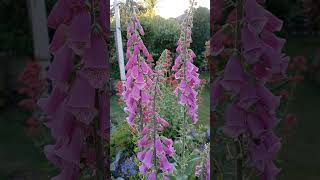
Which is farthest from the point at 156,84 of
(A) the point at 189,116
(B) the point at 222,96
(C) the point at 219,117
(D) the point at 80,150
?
(D) the point at 80,150

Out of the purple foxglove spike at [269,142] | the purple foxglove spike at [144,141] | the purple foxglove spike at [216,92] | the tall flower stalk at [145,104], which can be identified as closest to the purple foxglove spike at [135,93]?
the tall flower stalk at [145,104]

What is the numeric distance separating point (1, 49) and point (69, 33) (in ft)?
→ 2.64

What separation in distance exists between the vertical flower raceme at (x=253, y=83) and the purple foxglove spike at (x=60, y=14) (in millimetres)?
296

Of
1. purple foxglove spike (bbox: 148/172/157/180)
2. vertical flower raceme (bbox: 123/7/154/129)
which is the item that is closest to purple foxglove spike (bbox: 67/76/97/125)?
vertical flower raceme (bbox: 123/7/154/129)

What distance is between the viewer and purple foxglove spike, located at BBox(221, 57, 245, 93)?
0.78m

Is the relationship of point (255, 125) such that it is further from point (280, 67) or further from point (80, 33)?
point (80, 33)

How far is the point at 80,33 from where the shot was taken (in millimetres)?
705

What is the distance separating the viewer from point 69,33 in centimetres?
72

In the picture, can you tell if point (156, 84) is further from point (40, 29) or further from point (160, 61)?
point (40, 29)

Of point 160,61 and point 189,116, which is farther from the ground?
point 160,61

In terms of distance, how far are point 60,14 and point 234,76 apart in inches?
12.7

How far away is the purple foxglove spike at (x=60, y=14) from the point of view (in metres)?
0.73

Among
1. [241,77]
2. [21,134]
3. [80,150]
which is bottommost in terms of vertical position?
[21,134]

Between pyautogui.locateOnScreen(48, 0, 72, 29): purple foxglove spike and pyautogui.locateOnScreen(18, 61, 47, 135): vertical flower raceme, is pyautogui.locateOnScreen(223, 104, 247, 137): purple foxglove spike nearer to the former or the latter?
pyautogui.locateOnScreen(48, 0, 72, 29): purple foxglove spike
